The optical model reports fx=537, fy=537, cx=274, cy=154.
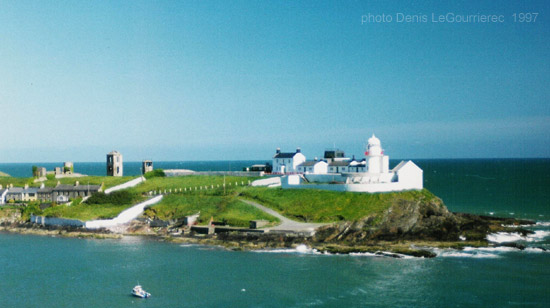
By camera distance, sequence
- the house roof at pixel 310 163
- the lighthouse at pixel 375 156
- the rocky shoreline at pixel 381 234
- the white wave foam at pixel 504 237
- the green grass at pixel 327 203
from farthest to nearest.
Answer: the house roof at pixel 310 163 → the lighthouse at pixel 375 156 → the green grass at pixel 327 203 → the white wave foam at pixel 504 237 → the rocky shoreline at pixel 381 234

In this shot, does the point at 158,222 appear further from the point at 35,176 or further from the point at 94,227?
the point at 35,176

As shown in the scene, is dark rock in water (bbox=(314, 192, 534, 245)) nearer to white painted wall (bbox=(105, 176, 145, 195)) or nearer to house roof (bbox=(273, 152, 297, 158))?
house roof (bbox=(273, 152, 297, 158))

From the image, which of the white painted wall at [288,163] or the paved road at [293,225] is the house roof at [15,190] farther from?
the paved road at [293,225]

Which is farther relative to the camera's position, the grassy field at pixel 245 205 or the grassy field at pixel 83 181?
the grassy field at pixel 83 181

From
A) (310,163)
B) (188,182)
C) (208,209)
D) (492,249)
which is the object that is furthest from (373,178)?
(188,182)

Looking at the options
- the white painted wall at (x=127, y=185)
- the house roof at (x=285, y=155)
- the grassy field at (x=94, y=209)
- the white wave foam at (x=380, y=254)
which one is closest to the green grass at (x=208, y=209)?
the grassy field at (x=94, y=209)

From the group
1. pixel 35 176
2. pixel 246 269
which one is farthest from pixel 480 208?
pixel 35 176

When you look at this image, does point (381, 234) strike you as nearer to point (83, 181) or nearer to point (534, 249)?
point (534, 249)
